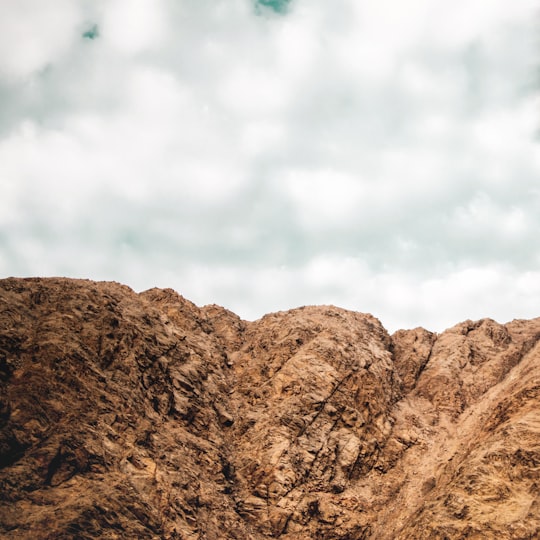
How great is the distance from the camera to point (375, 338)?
56.4 metres

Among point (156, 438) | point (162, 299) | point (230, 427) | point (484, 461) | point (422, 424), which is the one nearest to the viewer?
point (484, 461)

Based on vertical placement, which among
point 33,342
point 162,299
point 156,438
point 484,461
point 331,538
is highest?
point 162,299

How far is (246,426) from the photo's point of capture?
42.8 m

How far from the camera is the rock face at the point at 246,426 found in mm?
28750

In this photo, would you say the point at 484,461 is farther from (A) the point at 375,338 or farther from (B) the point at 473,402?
(A) the point at 375,338

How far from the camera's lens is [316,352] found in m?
48.8

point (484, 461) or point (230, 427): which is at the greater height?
point (230, 427)

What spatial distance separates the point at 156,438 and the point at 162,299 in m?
21.4

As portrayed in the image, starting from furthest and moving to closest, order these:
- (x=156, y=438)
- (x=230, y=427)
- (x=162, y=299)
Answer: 1. (x=162, y=299)
2. (x=230, y=427)
3. (x=156, y=438)

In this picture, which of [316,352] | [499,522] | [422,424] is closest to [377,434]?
[422,424]

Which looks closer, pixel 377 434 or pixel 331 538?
pixel 331 538

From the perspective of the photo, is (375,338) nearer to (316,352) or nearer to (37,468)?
(316,352)

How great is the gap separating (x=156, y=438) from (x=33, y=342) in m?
10.9

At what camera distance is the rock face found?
28.8 metres
